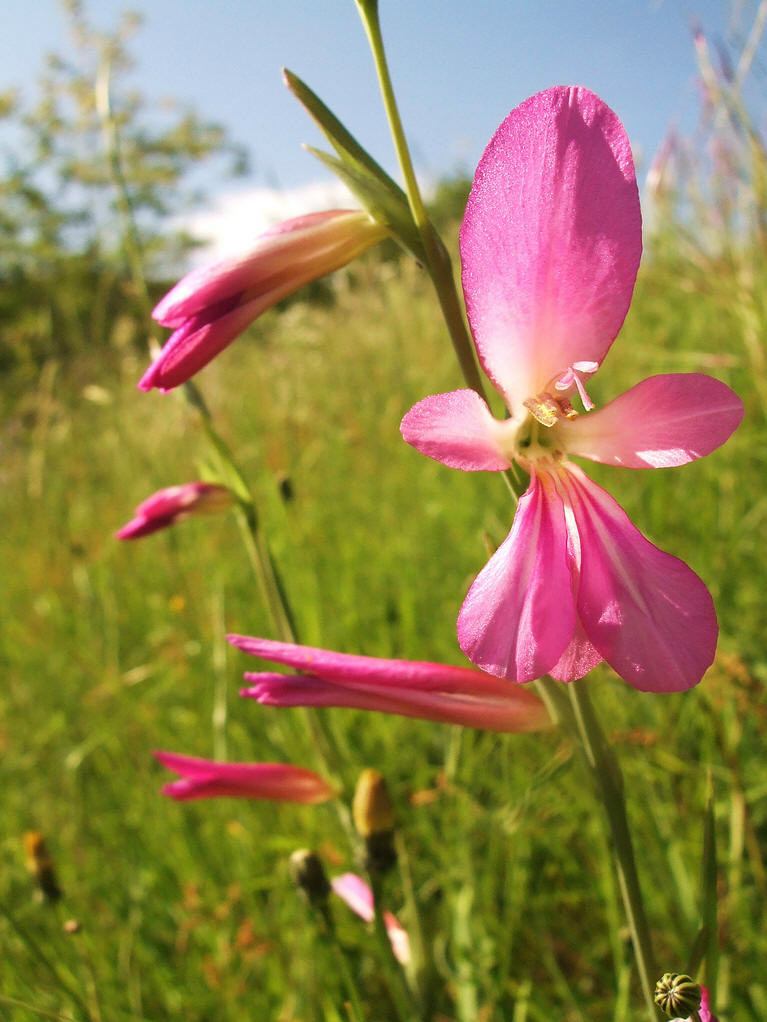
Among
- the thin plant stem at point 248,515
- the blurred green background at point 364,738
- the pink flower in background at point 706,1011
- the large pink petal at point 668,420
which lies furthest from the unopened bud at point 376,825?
the large pink petal at point 668,420

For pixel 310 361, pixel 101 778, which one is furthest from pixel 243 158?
pixel 101 778

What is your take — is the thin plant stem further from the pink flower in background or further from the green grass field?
the pink flower in background

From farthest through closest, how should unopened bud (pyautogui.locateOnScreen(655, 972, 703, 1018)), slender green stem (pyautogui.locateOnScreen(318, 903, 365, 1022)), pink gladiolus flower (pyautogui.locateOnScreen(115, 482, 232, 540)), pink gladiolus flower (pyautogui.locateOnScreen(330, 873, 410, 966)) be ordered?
pink gladiolus flower (pyautogui.locateOnScreen(115, 482, 232, 540)), pink gladiolus flower (pyautogui.locateOnScreen(330, 873, 410, 966)), slender green stem (pyautogui.locateOnScreen(318, 903, 365, 1022)), unopened bud (pyautogui.locateOnScreen(655, 972, 703, 1018))

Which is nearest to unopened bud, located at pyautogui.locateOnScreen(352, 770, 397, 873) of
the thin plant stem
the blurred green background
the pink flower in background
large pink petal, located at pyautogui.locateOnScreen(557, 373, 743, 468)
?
the blurred green background

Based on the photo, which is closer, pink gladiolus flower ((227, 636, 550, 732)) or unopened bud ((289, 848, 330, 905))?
pink gladiolus flower ((227, 636, 550, 732))

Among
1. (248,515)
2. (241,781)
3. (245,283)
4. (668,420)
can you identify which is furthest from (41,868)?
(668,420)

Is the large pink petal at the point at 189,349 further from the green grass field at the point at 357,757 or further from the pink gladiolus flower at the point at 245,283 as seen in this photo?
the green grass field at the point at 357,757

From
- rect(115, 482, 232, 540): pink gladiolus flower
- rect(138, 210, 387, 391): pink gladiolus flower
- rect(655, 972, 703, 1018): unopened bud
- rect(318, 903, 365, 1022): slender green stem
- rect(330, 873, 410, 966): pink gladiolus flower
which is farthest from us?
rect(115, 482, 232, 540): pink gladiolus flower
